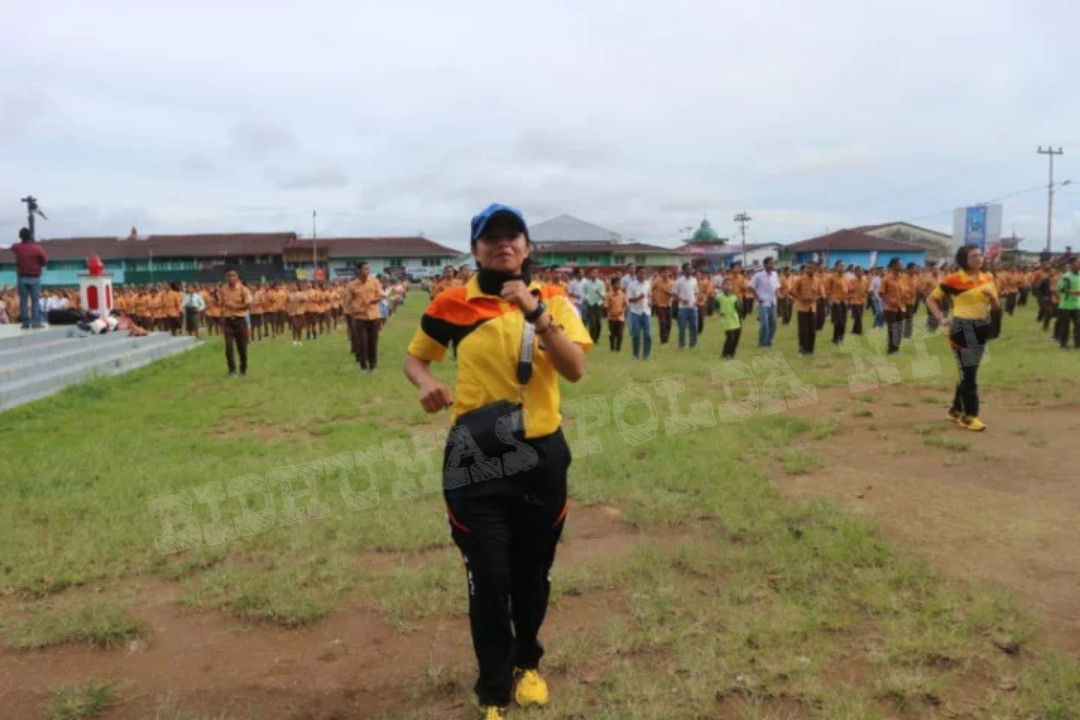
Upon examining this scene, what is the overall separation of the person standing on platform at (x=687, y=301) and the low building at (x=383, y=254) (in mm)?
43279

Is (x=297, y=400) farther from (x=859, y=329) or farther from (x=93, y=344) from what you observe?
(x=859, y=329)

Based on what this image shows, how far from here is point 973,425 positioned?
7227mm

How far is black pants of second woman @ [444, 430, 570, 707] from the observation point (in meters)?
2.55

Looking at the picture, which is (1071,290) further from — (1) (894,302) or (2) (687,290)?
(2) (687,290)

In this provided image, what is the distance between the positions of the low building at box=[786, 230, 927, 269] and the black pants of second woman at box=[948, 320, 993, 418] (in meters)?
48.1

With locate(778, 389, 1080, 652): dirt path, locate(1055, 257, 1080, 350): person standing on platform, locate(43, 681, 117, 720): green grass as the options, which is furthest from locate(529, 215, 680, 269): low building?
locate(43, 681, 117, 720): green grass

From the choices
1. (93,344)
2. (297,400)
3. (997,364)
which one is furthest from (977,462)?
(93,344)

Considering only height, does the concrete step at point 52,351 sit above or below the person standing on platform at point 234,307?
below

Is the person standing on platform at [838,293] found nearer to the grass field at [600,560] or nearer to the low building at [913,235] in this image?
the grass field at [600,560]

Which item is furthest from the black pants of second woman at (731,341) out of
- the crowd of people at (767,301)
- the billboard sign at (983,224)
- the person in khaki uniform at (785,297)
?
the billboard sign at (983,224)

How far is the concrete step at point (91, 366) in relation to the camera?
9969 mm

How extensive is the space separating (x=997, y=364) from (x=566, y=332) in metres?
11.2

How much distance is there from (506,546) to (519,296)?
0.86 meters

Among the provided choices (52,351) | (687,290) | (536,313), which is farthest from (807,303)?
(52,351)
